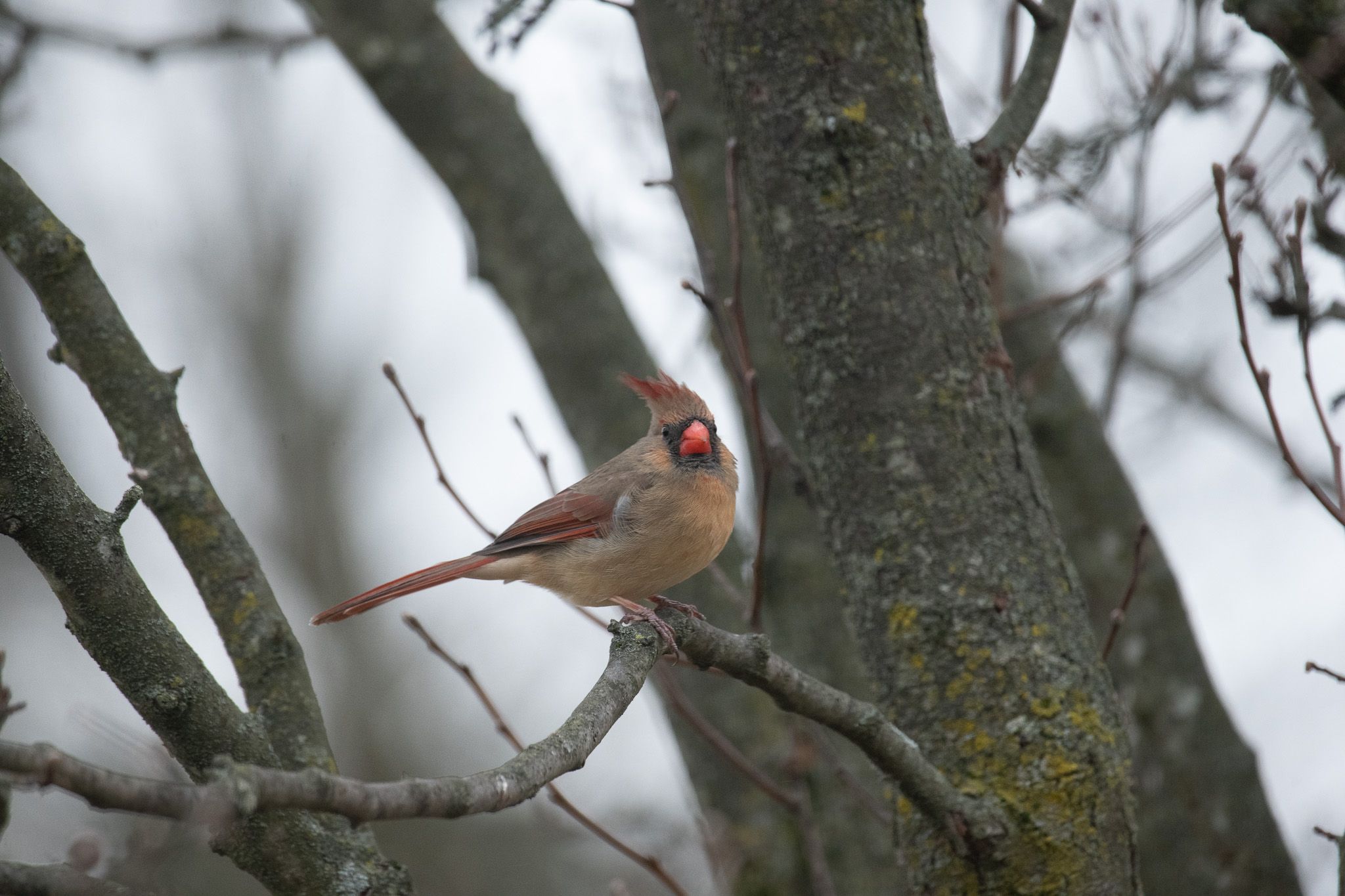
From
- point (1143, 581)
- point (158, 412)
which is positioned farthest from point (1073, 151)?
point (158, 412)

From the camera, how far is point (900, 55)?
9.49 ft

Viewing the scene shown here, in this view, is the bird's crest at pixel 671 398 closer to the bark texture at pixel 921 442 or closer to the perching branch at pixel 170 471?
the bark texture at pixel 921 442

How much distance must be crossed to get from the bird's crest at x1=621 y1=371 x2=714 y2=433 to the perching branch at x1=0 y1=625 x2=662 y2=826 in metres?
2.18

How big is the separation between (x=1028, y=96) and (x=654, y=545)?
157 centimetres

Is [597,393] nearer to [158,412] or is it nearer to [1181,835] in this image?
[158,412]

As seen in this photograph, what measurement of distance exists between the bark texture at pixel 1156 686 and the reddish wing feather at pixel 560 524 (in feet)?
5.17

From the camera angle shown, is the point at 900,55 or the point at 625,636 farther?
the point at 900,55

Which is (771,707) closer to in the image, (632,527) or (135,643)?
(632,527)

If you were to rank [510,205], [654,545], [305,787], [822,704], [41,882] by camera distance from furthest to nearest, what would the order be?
1. [510,205]
2. [654,545]
3. [822,704]
4. [41,882]
5. [305,787]

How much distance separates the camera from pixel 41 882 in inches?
57.8

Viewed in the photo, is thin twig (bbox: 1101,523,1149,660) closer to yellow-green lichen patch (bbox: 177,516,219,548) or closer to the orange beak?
the orange beak

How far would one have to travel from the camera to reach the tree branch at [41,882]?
1.45 metres

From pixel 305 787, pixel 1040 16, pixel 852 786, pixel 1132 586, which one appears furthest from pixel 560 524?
pixel 305 787

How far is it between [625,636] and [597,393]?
2.66 metres
